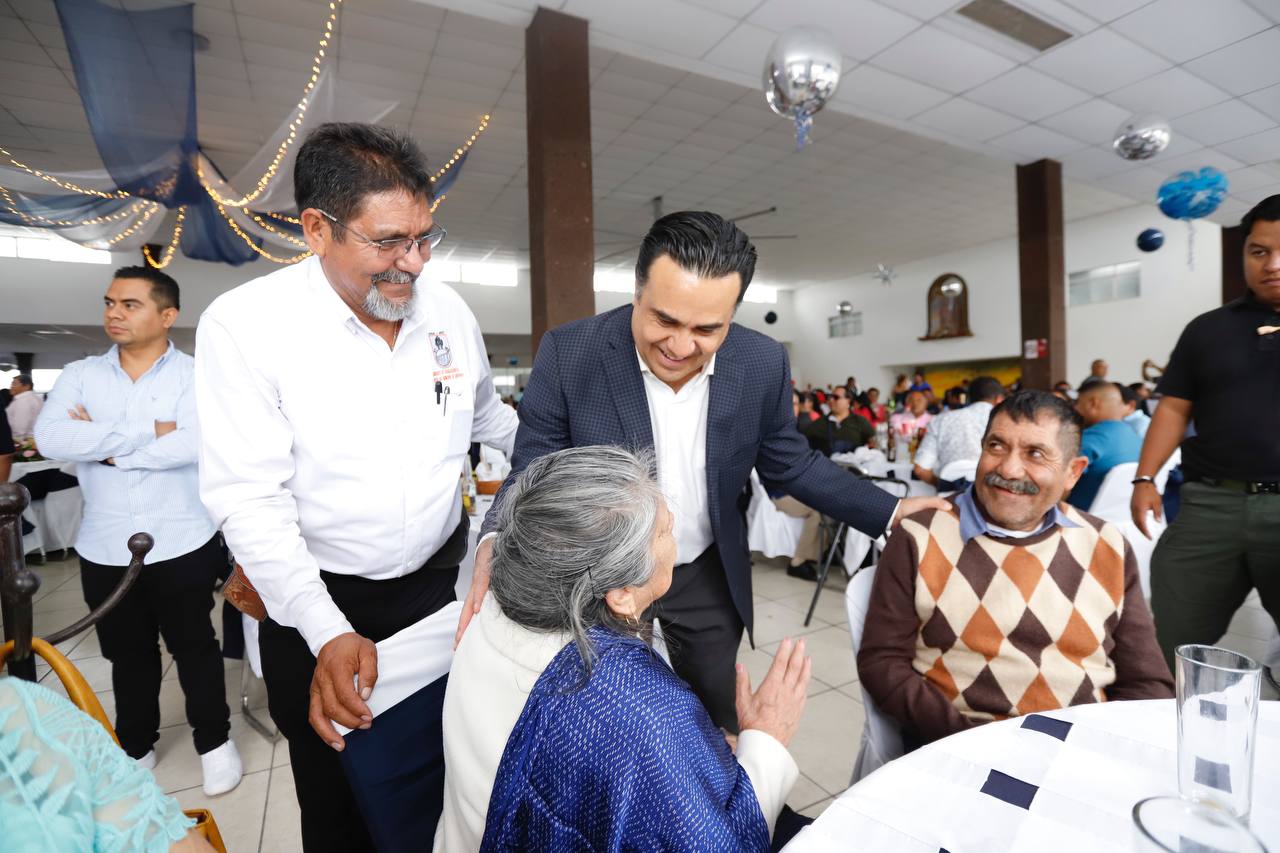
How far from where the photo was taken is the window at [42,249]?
387 inches

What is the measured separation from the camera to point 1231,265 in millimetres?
9273

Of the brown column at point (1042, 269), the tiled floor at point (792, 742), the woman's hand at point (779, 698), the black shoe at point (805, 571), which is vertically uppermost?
the brown column at point (1042, 269)

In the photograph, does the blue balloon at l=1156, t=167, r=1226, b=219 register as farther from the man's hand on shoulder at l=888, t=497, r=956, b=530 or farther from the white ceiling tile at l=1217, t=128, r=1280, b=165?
the man's hand on shoulder at l=888, t=497, r=956, b=530

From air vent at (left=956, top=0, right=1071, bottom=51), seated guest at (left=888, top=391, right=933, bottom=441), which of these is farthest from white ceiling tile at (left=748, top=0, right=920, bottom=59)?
seated guest at (left=888, top=391, right=933, bottom=441)

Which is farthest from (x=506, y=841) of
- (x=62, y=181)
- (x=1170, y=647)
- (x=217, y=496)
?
(x=62, y=181)

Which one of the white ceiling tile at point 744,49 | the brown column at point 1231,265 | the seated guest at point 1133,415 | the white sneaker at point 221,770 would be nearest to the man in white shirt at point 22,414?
the white sneaker at point 221,770

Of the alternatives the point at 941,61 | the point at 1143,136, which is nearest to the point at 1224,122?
the point at 1143,136

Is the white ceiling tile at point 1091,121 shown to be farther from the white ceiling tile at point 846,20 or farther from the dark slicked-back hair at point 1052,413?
the dark slicked-back hair at point 1052,413

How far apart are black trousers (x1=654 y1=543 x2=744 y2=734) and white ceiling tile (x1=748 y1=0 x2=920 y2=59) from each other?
359 centimetres

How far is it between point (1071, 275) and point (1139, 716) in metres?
12.9

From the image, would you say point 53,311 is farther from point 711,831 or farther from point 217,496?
point 711,831

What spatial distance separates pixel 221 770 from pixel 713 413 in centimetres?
222

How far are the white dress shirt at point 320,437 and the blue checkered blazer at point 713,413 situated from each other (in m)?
0.20

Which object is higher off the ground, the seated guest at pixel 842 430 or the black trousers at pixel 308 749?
the seated guest at pixel 842 430
